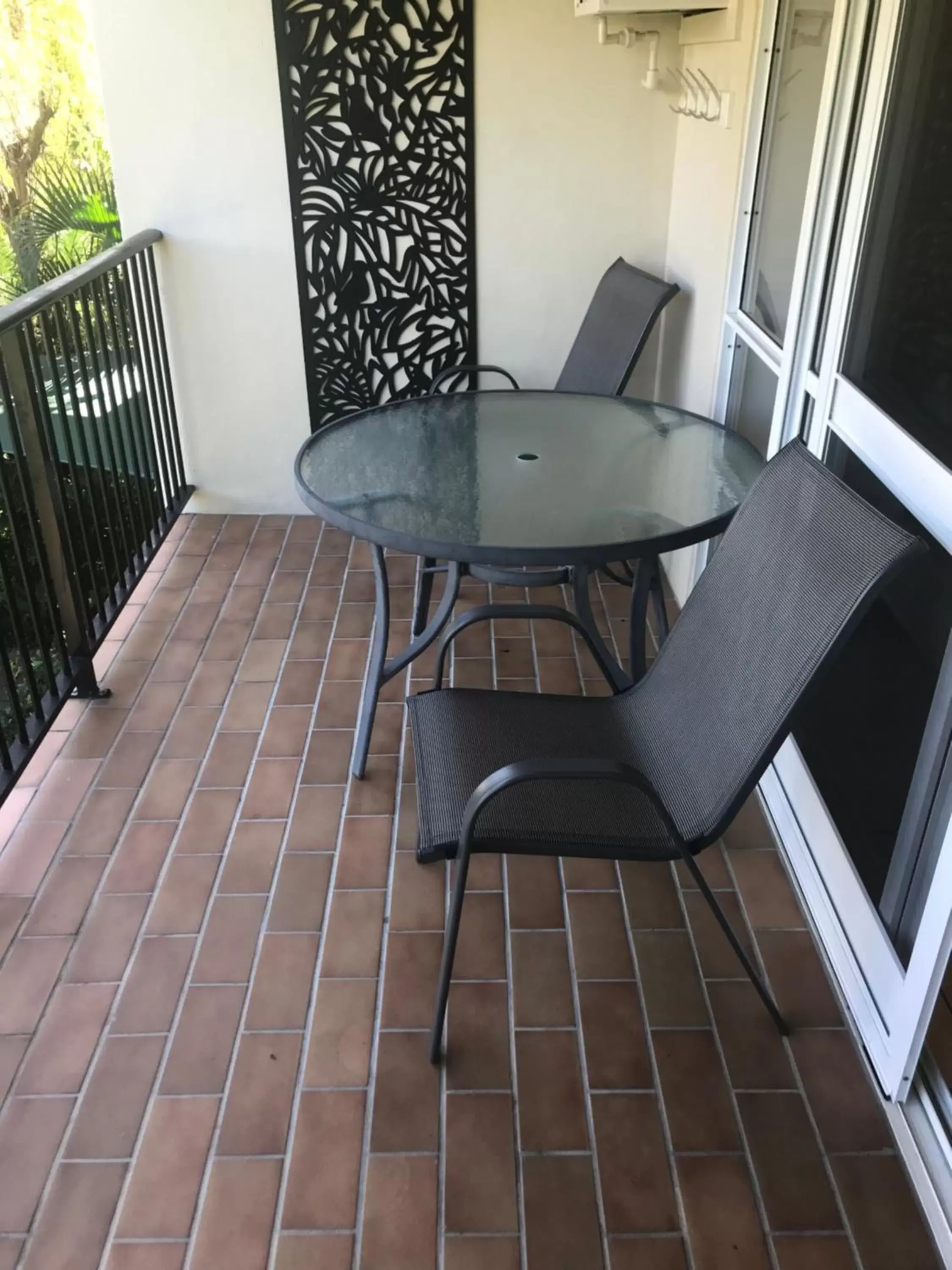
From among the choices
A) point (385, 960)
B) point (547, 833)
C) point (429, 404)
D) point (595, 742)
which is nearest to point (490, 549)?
point (595, 742)

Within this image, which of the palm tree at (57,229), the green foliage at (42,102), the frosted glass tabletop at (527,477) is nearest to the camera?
the frosted glass tabletop at (527,477)

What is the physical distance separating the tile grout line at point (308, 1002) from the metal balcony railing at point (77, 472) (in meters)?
0.61

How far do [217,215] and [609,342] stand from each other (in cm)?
140

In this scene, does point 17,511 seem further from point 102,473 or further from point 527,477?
point 527,477

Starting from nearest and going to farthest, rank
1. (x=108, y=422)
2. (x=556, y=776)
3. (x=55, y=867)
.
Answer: (x=556, y=776)
(x=55, y=867)
(x=108, y=422)

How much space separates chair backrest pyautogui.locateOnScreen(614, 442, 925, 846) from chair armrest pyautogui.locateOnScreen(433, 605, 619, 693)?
0.25 meters

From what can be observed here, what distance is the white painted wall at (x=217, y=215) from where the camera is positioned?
304 cm

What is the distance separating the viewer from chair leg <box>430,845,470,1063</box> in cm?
146

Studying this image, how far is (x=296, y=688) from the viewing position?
2609 mm

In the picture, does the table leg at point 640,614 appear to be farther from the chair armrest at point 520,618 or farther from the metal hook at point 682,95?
the metal hook at point 682,95

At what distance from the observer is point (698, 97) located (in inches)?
111

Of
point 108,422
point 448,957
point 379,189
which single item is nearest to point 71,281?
point 108,422

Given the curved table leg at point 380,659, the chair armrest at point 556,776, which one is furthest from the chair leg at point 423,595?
the chair armrest at point 556,776

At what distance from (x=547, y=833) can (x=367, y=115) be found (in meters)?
2.58
